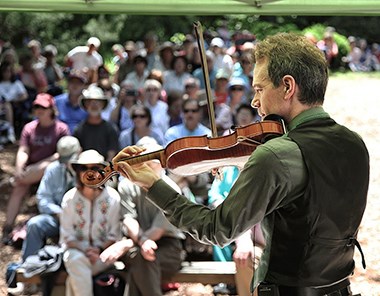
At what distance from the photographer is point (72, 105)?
909 cm

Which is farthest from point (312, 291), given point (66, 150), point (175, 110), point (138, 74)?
point (138, 74)

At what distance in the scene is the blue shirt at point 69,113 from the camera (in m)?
8.95

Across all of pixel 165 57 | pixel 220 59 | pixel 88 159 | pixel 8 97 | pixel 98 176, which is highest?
pixel 98 176

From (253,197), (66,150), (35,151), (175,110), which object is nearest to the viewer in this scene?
(253,197)

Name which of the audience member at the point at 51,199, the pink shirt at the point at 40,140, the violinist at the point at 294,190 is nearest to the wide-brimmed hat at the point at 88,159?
the audience member at the point at 51,199

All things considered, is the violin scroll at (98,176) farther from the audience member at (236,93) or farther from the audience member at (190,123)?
the audience member at (236,93)

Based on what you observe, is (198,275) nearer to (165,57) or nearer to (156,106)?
(156,106)

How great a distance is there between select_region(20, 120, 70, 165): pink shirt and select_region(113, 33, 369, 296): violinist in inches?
209

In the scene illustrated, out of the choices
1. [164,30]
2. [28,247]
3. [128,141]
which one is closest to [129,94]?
[128,141]

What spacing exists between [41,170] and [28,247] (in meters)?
1.60

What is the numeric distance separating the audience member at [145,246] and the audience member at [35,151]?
2.05 metres

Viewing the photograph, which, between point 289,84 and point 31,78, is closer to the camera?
point 289,84

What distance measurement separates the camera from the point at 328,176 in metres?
2.30

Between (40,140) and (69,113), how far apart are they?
55.6 inches
